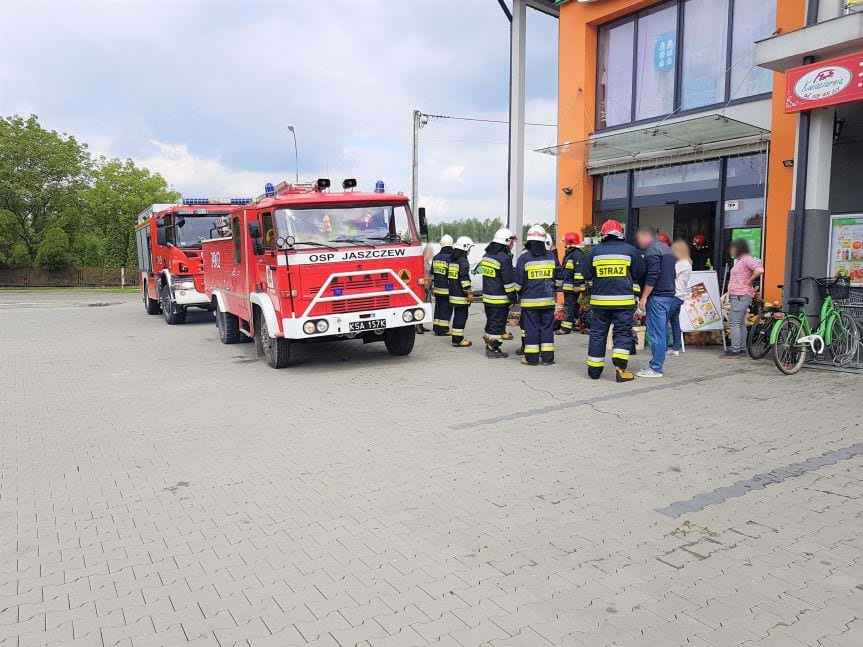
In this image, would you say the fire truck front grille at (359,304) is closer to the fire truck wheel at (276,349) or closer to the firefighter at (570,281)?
the fire truck wheel at (276,349)

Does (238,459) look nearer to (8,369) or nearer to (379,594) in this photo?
(379,594)

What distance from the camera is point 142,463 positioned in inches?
214

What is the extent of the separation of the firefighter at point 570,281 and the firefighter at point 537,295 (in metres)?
2.78

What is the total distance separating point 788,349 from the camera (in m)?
8.30

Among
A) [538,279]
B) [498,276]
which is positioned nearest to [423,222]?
[498,276]

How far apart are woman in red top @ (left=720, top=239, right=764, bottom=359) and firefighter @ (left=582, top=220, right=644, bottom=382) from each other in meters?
2.09

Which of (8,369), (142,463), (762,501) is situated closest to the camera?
(762,501)

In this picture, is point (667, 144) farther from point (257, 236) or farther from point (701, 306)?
point (257, 236)

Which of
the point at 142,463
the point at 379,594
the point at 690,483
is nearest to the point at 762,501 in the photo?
the point at 690,483

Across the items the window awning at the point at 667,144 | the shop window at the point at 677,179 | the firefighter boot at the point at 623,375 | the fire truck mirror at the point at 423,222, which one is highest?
the window awning at the point at 667,144

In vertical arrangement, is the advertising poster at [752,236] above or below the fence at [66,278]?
above

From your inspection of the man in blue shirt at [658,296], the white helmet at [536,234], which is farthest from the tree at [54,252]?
the man in blue shirt at [658,296]

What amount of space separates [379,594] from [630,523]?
1.72 meters

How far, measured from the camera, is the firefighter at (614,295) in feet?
26.4
